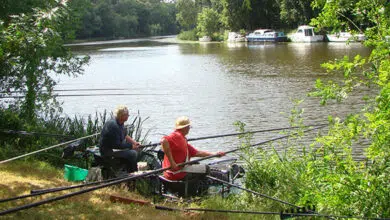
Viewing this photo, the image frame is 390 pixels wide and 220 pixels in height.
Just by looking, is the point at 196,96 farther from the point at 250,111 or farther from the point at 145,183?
the point at 145,183

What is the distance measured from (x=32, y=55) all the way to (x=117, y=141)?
308 centimetres

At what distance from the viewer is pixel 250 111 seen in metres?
16.3

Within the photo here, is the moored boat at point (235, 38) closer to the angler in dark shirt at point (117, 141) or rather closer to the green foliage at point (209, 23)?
the green foliage at point (209, 23)

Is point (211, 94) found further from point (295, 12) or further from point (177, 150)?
point (295, 12)

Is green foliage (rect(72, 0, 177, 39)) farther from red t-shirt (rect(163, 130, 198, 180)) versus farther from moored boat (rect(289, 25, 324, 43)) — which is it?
red t-shirt (rect(163, 130, 198, 180))

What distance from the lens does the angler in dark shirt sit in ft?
23.3

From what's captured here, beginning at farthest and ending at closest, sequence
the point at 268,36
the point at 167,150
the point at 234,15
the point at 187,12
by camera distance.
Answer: the point at 187,12, the point at 234,15, the point at 268,36, the point at 167,150

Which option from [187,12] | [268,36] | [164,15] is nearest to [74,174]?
[268,36]

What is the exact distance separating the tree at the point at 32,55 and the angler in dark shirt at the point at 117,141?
5.70 ft

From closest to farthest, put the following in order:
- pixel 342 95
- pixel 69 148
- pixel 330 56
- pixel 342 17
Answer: pixel 342 95
pixel 342 17
pixel 69 148
pixel 330 56

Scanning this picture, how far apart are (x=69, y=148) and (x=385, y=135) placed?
5070 mm

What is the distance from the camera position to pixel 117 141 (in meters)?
7.15

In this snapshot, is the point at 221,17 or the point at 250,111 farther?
the point at 221,17

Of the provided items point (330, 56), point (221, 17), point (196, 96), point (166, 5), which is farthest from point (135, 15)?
point (196, 96)
